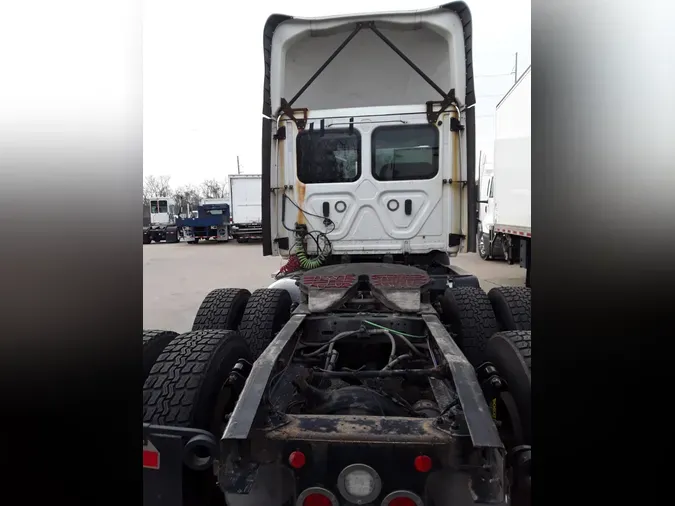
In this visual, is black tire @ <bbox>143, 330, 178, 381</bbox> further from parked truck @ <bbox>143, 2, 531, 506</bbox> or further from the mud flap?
the mud flap

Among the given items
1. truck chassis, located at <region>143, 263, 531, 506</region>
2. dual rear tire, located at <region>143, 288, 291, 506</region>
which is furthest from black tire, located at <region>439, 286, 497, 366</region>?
dual rear tire, located at <region>143, 288, 291, 506</region>

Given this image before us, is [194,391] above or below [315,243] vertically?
below

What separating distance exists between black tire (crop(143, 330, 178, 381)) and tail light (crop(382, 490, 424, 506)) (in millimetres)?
1370

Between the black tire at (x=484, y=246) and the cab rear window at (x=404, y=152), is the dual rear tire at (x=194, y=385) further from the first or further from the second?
the black tire at (x=484, y=246)

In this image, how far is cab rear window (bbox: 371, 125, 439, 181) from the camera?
4.19 metres

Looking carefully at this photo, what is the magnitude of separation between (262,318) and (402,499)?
7.54ft

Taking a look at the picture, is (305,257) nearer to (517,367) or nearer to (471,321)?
(471,321)

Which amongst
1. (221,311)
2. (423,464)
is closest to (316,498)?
(423,464)

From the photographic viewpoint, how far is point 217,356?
2.18 meters

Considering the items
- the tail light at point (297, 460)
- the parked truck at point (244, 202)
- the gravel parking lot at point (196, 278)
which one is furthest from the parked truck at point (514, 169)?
the parked truck at point (244, 202)

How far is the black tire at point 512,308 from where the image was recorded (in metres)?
3.28

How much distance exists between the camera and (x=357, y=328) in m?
2.93
